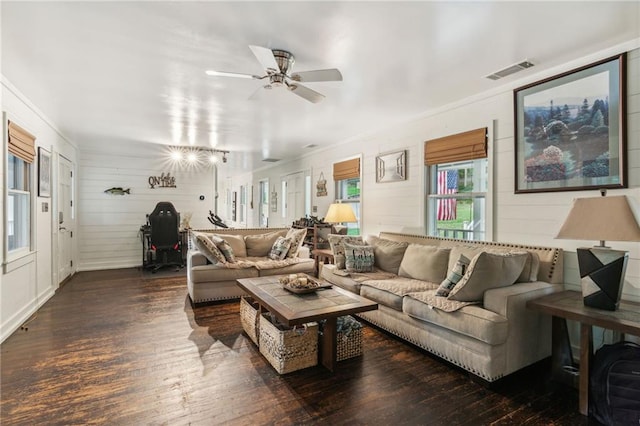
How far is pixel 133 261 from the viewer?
7.12 metres

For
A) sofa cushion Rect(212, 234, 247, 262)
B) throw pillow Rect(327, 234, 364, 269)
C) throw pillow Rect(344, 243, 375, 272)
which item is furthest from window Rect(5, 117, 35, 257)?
throw pillow Rect(344, 243, 375, 272)

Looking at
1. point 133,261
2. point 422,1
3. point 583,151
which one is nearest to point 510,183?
point 583,151

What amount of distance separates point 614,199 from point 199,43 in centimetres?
304

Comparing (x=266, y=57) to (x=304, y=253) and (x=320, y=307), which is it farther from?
(x=304, y=253)

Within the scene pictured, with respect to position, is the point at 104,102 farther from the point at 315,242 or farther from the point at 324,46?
the point at 315,242

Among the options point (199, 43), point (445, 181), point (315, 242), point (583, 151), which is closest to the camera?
point (199, 43)

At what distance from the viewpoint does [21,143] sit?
3.46 meters

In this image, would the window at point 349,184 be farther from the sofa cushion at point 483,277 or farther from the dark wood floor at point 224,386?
the sofa cushion at point 483,277

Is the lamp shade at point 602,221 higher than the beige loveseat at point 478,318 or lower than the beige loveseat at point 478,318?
higher

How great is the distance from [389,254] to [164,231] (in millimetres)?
4592

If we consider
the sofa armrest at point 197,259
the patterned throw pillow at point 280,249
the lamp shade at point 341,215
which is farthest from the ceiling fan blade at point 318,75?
the patterned throw pillow at point 280,249

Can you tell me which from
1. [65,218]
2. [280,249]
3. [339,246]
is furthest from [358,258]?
[65,218]

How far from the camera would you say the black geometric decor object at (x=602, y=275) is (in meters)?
2.09

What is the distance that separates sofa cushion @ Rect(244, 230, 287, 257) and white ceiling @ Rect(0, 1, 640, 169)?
2063 mm
